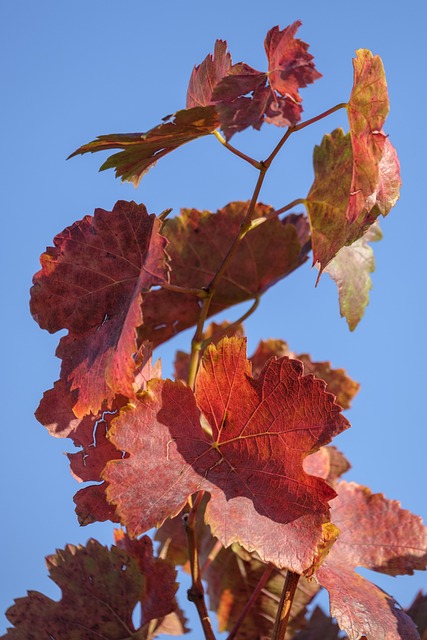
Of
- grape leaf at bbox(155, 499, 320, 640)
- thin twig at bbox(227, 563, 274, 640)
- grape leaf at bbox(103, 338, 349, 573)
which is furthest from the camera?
grape leaf at bbox(155, 499, 320, 640)

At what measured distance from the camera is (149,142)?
21.8 inches

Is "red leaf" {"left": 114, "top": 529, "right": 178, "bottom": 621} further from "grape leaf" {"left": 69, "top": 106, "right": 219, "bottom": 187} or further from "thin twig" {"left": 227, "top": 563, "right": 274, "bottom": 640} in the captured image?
"grape leaf" {"left": 69, "top": 106, "right": 219, "bottom": 187}

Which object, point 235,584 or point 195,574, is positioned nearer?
point 195,574

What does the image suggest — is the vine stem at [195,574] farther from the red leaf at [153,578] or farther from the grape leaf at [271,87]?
the grape leaf at [271,87]

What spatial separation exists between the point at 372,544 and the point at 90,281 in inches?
12.2

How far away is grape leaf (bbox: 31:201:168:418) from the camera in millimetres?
536

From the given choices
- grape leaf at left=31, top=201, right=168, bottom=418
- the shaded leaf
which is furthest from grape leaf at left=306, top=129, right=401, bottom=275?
the shaded leaf

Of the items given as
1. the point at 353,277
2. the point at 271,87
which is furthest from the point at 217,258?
the point at 271,87

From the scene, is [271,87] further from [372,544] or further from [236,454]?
[372,544]

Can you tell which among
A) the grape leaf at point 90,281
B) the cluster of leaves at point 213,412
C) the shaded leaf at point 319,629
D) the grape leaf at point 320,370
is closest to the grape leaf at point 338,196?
the cluster of leaves at point 213,412

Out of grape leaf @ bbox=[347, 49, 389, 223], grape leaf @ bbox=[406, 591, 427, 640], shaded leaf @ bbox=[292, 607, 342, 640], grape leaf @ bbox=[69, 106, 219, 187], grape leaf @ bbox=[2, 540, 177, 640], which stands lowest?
grape leaf @ bbox=[2, 540, 177, 640]

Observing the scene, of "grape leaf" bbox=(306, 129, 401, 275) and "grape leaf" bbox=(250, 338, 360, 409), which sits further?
"grape leaf" bbox=(250, 338, 360, 409)

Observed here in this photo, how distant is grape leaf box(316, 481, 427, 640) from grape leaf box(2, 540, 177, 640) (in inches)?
6.3

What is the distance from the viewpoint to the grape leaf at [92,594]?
620 millimetres
